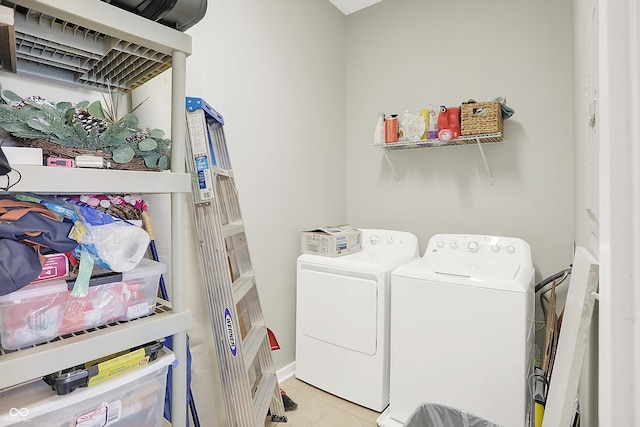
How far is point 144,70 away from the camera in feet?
4.15

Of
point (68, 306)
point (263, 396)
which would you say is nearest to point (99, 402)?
point (68, 306)

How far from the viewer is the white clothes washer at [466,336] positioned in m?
1.61

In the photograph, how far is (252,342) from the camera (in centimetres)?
170

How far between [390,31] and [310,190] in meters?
1.52

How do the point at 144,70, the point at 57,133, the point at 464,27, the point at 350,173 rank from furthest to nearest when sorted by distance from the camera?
the point at 350,173
the point at 464,27
the point at 144,70
the point at 57,133

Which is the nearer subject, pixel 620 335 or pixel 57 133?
pixel 620 335

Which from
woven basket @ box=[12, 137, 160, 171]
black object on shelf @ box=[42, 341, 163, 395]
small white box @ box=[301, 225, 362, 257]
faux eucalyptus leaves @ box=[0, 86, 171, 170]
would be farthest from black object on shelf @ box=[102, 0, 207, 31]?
small white box @ box=[301, 225, 362, 257]

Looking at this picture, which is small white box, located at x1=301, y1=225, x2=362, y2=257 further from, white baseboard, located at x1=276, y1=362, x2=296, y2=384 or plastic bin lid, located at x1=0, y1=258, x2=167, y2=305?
plastic bin lid, located at x1=0, y1=258, x2=167, y2=305

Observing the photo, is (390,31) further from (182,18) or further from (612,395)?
(612,395)

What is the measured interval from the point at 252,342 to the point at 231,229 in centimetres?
59

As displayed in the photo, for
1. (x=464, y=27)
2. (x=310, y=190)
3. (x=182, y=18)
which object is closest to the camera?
(x=182, y=18)

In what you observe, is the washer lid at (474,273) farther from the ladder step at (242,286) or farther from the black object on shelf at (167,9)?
the black object on shelf at (167,9)

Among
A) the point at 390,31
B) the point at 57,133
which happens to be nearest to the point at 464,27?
the point at 390,31

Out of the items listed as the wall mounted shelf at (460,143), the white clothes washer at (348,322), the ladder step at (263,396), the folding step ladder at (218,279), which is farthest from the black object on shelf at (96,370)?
the wall mounted shelf at (460,143)
